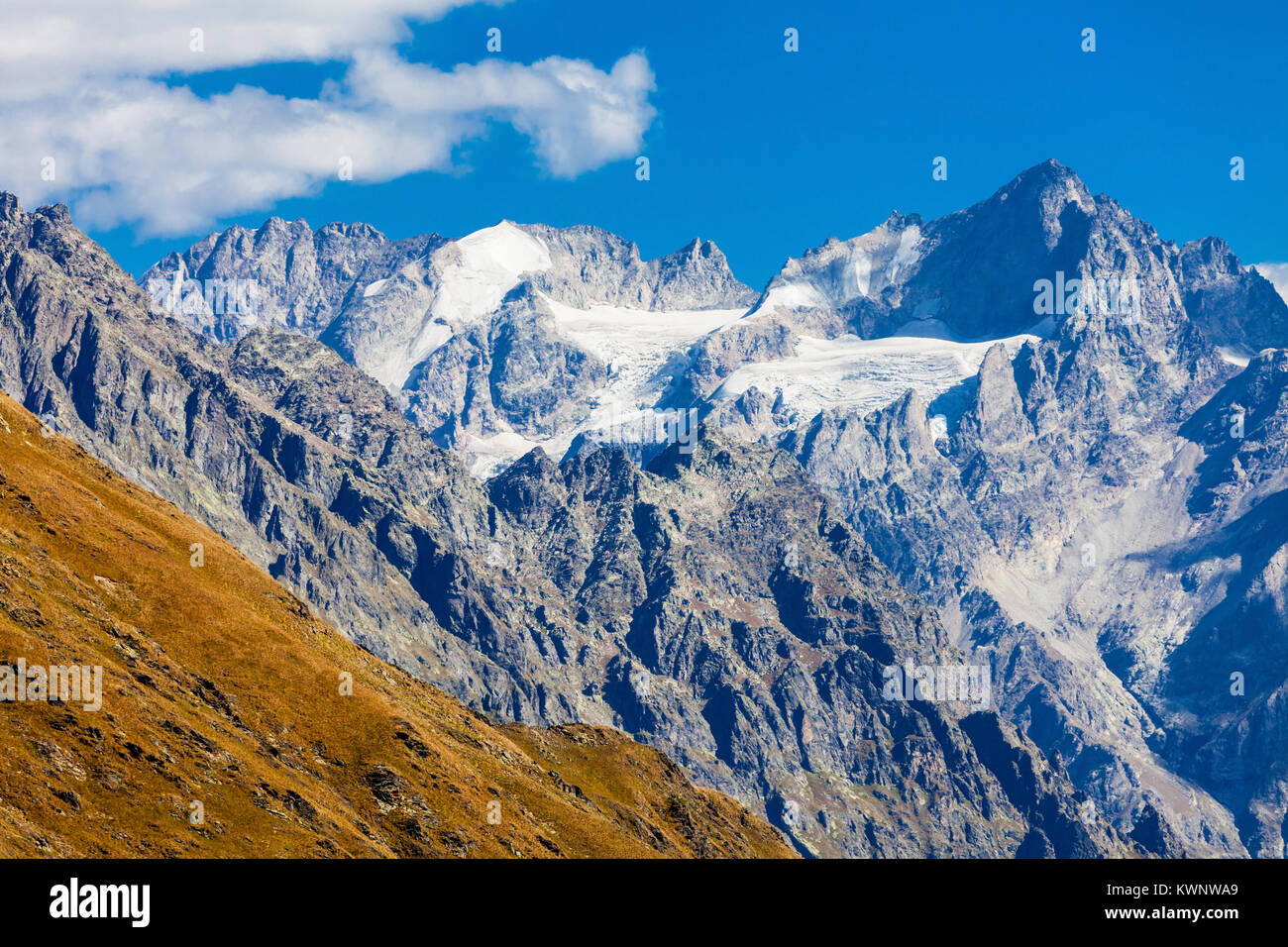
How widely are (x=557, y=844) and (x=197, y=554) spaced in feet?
205

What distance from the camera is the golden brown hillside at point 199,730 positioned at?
115125mm

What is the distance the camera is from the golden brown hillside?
115m

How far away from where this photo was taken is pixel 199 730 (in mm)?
137875
